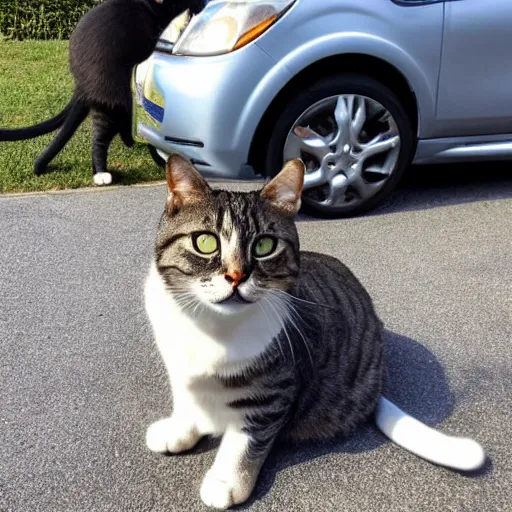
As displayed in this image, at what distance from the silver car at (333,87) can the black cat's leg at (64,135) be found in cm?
63

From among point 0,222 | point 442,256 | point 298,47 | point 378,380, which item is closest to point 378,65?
point 298,47

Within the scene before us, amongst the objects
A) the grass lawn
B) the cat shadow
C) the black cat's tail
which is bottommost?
the grass lawn

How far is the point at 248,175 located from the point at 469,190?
5.36 ft

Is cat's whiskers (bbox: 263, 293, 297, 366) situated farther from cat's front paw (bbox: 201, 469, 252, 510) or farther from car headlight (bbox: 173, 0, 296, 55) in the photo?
car headlight (bbox: 173, 0, 296, 55)

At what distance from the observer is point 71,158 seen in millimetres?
4664

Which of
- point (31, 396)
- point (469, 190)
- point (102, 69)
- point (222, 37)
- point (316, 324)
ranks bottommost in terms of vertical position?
point (469, 190)

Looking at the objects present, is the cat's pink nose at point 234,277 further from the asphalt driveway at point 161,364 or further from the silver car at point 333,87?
the silver car at point 333,87

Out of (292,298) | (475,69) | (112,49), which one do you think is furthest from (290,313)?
(112,49)

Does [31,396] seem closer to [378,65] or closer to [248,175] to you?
[248,175]

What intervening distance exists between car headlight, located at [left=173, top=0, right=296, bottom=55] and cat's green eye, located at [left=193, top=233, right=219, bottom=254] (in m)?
1.98

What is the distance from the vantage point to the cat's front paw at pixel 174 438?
76.4 inches

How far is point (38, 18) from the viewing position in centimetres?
937

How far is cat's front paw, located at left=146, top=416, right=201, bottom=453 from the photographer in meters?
1.94

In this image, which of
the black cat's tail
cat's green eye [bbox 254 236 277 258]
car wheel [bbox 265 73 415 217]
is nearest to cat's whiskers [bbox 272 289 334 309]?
cat's green eye [bbox 254 236 277 258]
